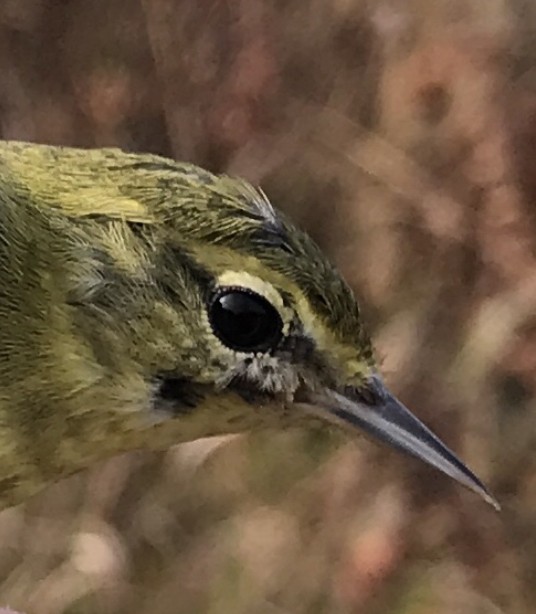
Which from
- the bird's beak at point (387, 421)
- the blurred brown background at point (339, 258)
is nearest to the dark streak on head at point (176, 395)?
the bird's beak at point (387, 421)

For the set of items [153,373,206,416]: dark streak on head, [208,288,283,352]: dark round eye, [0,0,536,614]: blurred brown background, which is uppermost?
[208,288,283,352]: dark round eye

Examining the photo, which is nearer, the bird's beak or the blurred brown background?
the bird's beak

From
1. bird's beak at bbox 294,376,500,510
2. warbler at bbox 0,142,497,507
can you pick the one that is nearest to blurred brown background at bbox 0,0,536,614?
bird's beak at bbox 294,376,500,510

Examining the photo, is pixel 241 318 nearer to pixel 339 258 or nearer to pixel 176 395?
pixel 176 395

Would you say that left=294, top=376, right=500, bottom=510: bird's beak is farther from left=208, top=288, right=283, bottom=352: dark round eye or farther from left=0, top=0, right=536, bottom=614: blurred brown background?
left=0, top=0, right=536, bottom=614: blurred brown background

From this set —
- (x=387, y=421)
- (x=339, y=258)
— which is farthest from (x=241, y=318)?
(x=339, y=258)

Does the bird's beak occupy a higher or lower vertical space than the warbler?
lower

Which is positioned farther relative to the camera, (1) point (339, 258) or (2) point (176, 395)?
(1) point (339, 258)
